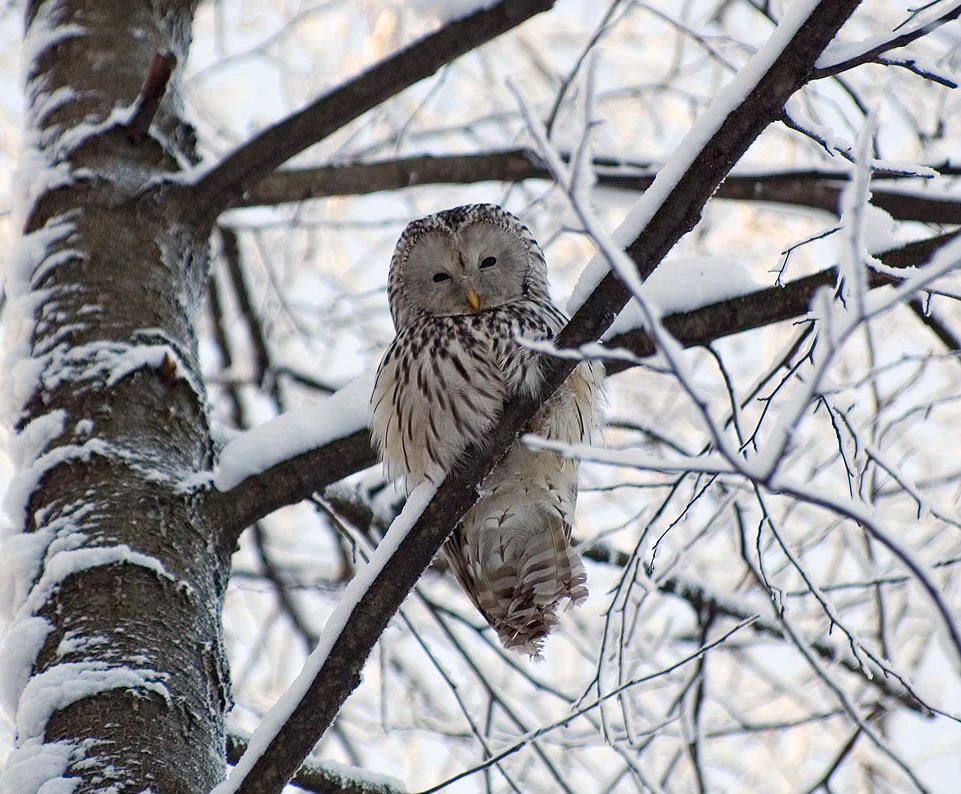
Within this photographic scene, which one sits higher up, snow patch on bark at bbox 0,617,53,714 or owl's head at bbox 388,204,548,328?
owl's head at bbox 388,204,548,328

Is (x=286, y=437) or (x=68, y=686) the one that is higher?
(x=286, y=437)

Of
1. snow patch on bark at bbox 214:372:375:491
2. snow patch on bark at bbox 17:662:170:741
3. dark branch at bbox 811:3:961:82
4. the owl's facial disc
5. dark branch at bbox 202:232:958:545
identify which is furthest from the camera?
the owl's facial disc

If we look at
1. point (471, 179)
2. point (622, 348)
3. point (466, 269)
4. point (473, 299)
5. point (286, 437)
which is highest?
point (471, 179)

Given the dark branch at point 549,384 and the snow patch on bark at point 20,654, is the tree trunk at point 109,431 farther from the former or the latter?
the dark branch at point 549,384

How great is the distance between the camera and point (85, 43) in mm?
3098

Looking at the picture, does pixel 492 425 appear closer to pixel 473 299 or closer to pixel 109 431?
pixel 473 299

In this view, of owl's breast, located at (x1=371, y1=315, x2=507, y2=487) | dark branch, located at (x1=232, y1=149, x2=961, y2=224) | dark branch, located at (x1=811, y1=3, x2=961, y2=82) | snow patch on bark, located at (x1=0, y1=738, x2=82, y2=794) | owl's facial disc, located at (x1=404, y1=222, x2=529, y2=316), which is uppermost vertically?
dark branch, located at (x1=232, y1=149, x2=961, y2=224)

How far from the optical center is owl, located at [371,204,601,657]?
8.93 ft

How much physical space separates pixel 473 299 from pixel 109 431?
107 cm

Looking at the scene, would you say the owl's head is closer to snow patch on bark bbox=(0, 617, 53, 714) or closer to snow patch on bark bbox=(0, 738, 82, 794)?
snow patch on bark bbox=(0, 617, 53, 714)

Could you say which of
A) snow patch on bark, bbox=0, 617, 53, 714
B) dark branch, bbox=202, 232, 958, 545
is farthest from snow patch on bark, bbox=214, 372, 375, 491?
snow patch on bark, bbox=0, 617, 53, 714

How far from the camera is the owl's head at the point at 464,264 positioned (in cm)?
314

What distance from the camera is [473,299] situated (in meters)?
3.03

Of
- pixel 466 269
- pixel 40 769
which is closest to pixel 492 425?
pixel 466 269
